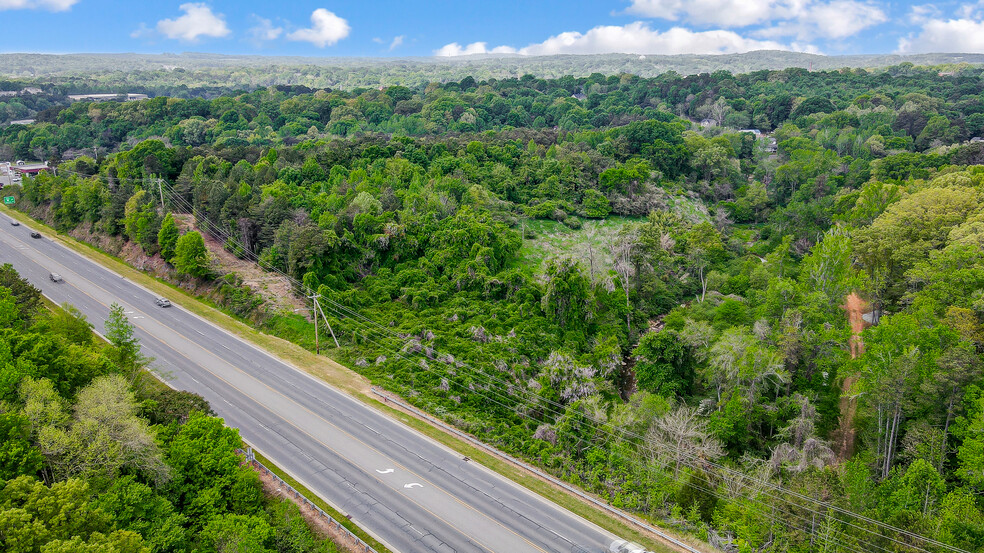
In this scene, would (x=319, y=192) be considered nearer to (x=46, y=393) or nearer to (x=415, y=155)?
(x=415, y=155)

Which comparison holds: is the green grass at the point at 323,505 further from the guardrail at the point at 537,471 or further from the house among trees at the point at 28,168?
the house among trees at the point at 28,168

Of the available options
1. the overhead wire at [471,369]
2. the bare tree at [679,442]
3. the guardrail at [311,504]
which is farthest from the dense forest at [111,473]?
the bare tree at [679,442]

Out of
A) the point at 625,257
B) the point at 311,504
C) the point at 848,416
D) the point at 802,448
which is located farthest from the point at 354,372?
the point at 848,416

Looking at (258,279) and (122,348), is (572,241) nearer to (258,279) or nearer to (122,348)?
(258,279)

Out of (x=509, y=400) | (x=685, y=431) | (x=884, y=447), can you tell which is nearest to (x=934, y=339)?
(x=884, y=447)

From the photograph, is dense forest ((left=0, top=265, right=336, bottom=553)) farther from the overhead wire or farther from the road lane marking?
the overhead wire
